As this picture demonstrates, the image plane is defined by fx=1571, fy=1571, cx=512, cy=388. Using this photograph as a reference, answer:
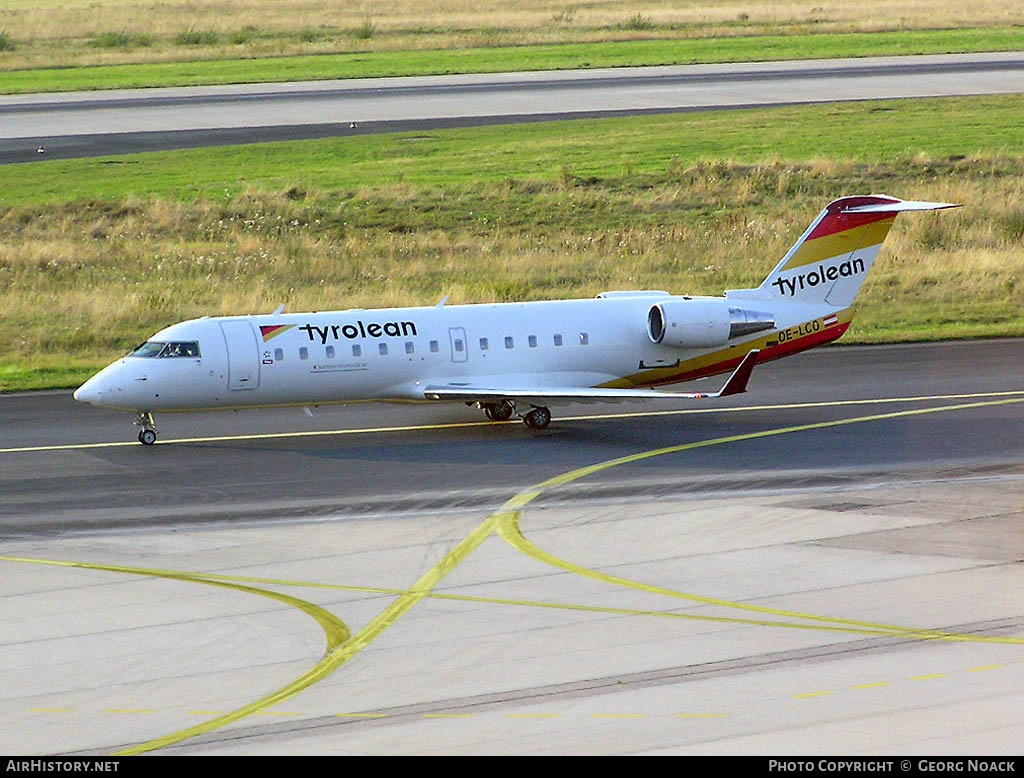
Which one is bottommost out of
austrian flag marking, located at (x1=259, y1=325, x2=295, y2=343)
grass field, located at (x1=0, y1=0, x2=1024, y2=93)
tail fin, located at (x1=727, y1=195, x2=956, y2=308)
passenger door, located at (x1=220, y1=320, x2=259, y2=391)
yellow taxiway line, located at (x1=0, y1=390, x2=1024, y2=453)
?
yellow taxiway line, located at (x1=0, y1=390, x2=1024, y2=453)

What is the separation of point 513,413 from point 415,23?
10413 cm

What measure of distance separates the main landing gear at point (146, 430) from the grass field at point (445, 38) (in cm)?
6622

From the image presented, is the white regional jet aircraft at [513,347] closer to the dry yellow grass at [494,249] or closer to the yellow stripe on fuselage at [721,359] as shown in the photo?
the yellow stripe on fuselage at [721,359]

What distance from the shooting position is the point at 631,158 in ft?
237

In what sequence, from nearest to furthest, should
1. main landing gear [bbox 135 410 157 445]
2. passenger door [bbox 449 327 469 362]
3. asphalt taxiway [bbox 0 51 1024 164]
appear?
main landing gear [bbox 135 410 157 445], passenger door [bbox 449 327 469 362], asphalt taxiway [bbox 0 51 1024 164]

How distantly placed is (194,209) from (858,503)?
40.0m

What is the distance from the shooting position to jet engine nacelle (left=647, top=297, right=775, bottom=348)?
35.2m

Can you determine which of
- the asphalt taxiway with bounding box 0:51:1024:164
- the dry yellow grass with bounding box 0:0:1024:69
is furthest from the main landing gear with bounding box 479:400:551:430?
the dry yellow grass with bounding box 0:0:1024:69

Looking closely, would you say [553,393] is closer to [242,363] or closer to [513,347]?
[513,347]

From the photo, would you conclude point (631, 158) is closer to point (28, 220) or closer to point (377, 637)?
point (28, 220)

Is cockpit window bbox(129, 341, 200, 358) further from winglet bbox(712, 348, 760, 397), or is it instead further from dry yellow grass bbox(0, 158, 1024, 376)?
winglet bbox(712, 348, 760, 397)

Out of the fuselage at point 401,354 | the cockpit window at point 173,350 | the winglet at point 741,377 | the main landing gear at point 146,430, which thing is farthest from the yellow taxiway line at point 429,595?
the main landing gear at point 146,430

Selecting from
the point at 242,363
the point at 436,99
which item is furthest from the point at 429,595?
the point at 436,99

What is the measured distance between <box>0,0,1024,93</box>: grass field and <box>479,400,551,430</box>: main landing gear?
66.6 metres
